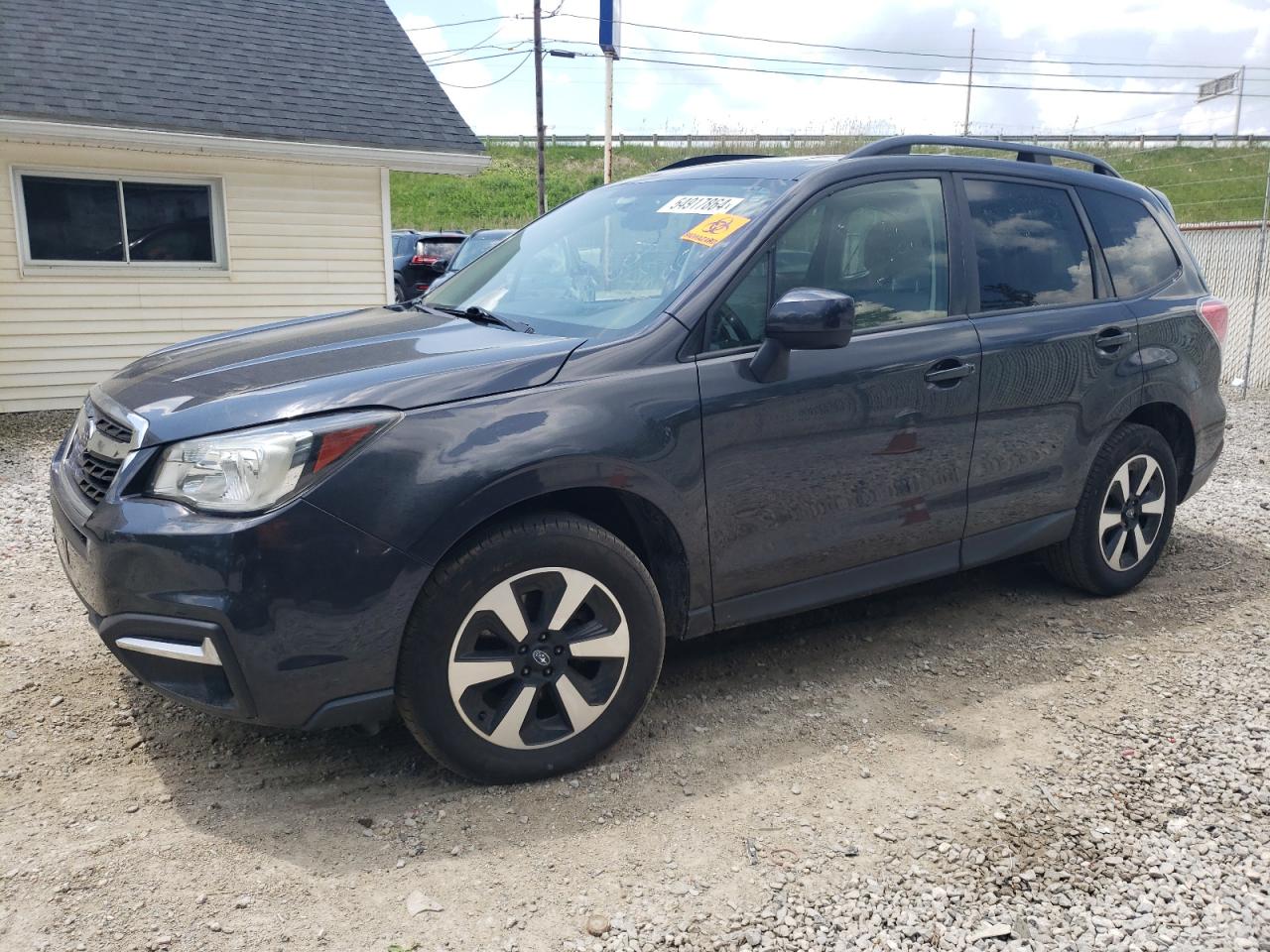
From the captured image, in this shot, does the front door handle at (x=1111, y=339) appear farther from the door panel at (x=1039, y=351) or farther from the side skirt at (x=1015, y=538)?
the side skirt at (x=1015, y=538)

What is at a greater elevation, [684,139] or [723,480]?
[684,139]

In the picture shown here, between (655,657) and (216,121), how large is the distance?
9477 millimetres

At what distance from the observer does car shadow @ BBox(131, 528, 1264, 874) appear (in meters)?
2.92

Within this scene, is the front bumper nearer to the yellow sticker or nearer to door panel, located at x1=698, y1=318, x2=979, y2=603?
door panel, located at x1=698, y1=318, x2=979, y2=603

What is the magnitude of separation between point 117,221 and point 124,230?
0.34ft

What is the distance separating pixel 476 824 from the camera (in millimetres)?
2904

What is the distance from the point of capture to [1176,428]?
15.9ft

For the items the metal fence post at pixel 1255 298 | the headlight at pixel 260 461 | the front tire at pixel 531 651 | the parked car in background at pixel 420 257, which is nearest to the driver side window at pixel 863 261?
the front tire at pixel 531 651

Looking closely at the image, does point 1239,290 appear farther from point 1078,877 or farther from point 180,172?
point 180,172

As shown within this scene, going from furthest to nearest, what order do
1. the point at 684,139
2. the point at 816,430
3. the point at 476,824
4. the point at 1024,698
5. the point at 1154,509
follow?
the point at 684,139
the point at 1154,509
the point at 1024,698
the point at 816,430
the point at 476,824

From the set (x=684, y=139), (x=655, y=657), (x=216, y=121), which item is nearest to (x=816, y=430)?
(x=655, y=657)

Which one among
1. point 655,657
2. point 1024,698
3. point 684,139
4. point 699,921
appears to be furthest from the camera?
point 684,139

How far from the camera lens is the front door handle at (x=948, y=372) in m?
3.74

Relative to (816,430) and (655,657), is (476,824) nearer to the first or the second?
(655,657)
